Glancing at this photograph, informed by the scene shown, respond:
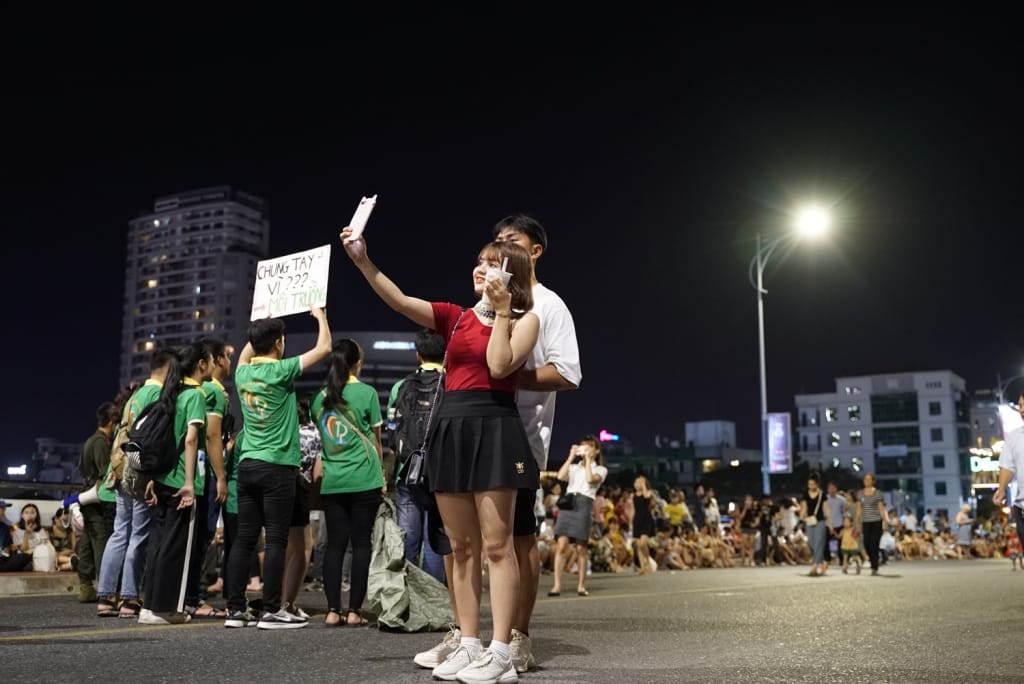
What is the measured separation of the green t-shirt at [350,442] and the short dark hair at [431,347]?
491 mm

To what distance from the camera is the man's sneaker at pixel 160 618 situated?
6797 mm

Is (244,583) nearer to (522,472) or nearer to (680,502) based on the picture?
(522,472)

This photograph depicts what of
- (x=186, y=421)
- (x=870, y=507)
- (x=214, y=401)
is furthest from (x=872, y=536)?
(x=186, y=421)

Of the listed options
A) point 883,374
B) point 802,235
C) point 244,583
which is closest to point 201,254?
point 883,374

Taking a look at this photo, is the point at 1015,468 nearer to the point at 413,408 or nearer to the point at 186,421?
the point at 413,408

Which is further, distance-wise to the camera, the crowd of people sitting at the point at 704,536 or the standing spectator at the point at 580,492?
the crowd of people sitting at the point at 704,536

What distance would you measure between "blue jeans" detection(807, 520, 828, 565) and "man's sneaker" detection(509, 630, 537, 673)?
1362 cm

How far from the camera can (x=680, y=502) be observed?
74.3 ft

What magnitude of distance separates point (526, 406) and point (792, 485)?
87225mm

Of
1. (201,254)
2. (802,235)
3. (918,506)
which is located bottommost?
(918,506)

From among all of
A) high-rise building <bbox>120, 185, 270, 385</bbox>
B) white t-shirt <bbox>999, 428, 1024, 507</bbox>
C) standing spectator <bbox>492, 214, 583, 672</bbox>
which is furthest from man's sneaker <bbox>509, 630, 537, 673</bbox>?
high-rise building <bbox>120, 185, 270, 385</bbox>

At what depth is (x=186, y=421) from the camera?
737 centimetres

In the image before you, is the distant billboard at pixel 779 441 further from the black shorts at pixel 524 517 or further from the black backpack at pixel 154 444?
the black shorts at pixel 524 517

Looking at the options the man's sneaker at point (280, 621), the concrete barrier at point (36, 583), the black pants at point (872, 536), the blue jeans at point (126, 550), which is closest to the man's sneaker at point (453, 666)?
the man's sneaker at point (280, 621)
